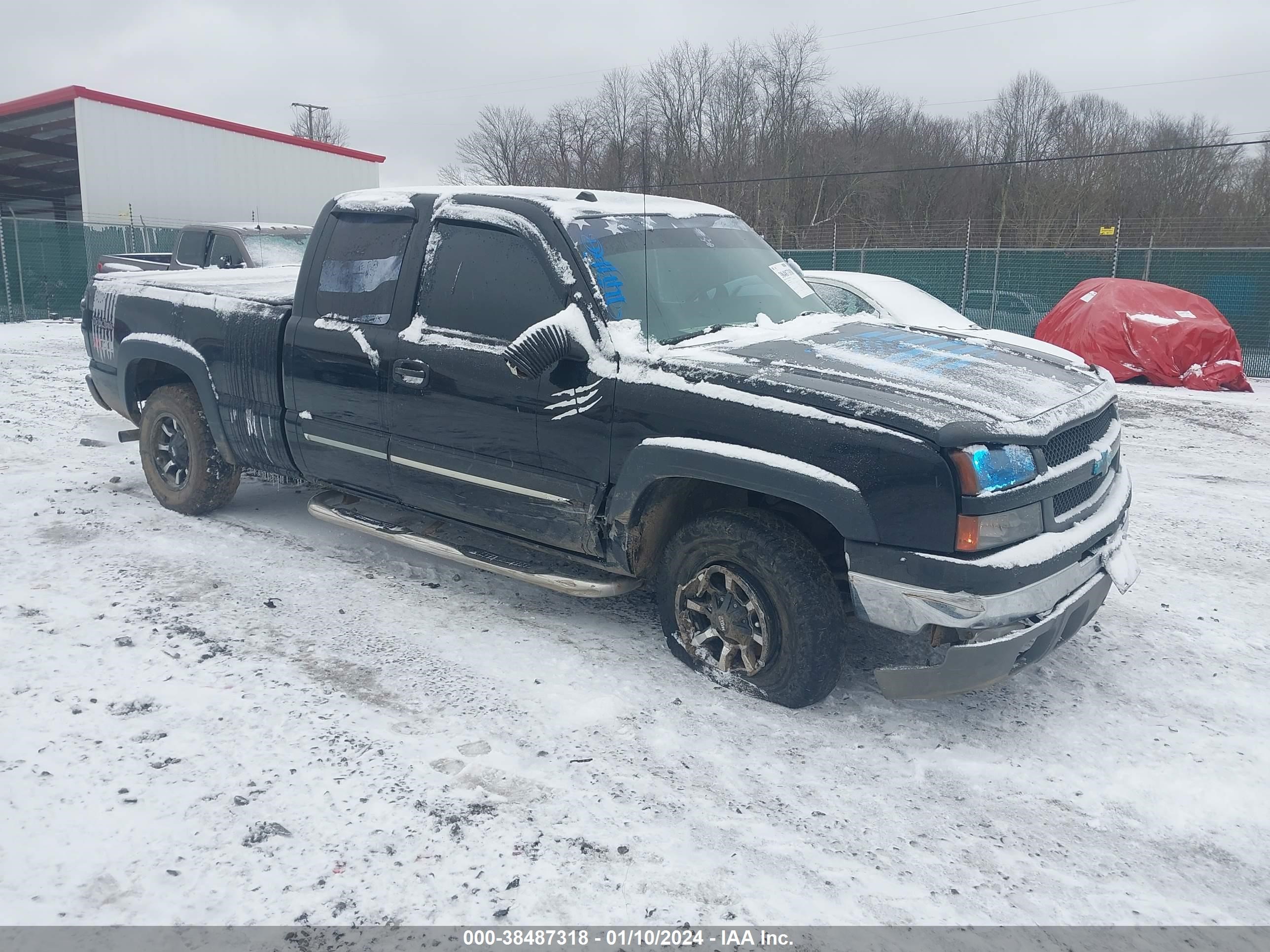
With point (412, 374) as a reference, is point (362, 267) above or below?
above

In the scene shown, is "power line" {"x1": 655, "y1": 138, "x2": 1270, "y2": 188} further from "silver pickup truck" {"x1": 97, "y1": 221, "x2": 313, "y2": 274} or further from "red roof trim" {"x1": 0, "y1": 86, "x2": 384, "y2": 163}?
"red roof trim" {"x1": 0, "y1": 86, "x2": 384, "y2": 163}

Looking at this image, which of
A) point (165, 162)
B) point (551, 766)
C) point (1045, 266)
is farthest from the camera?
point (165, 162)

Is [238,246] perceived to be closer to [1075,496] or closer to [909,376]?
[909,376]

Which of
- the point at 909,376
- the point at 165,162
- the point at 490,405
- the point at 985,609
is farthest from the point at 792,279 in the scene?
the point at 165,162

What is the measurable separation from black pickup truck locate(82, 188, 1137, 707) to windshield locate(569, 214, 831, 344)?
1 centimetres

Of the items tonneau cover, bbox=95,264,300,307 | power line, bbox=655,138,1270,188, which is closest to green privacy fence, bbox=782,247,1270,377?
power line, bbox=655,138,1270,188

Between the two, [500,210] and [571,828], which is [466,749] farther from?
[500,210]

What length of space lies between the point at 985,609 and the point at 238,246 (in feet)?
38.0

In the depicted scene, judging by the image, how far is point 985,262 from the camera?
17.8 meters

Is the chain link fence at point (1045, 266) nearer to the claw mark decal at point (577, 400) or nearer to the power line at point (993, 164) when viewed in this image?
the power line at point (993, 164)

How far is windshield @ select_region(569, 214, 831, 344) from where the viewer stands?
13.1ft

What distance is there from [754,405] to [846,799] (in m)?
1.40

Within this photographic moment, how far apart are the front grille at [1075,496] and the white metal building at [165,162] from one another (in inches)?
1025

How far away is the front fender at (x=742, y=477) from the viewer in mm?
3250
